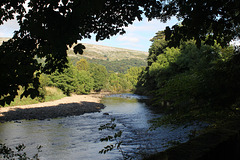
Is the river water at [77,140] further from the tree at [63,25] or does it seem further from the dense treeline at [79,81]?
the dense treeline at [79,81]

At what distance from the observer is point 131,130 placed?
16.1 metres

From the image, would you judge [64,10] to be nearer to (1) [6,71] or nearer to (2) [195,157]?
(1) [6,71]

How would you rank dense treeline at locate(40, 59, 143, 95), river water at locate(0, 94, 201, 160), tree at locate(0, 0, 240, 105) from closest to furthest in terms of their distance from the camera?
tree at locate(0, 0, 240, 105)
river water at locate(0, 94, 201, 160)
dense treeline at locate(40, 59, 143, 95)

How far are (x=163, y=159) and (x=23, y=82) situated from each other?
300 cm

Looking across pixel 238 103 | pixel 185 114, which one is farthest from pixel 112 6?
pixel 238 103

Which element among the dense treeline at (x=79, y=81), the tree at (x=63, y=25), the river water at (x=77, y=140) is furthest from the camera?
the dense treeline at (x=79, y=81)

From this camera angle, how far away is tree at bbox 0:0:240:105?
11.8 ft

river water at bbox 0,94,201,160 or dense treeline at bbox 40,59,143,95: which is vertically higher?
dense treeline at bbox 40,59,143,95

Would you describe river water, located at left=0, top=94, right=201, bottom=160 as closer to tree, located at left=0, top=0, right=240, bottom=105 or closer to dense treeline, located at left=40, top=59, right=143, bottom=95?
tree, located at left=0, top=0, right=240, bottom=105

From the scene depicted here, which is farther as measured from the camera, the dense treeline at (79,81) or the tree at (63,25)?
the dense treeline at (79,81)

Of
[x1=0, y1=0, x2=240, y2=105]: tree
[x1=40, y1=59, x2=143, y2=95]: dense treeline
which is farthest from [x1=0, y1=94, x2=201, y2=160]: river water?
[x1=40, y1=59, x2=143, y2=95]: dense treeline

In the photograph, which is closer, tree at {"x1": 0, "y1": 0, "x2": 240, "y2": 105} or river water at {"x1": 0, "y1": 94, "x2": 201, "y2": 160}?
tree at {"x1": 0, "y1": 0, "x2": 240, "y2": 105}

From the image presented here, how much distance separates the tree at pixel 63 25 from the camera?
11.8 ft

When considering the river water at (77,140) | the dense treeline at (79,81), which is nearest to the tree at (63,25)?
the river water at (77,140)
